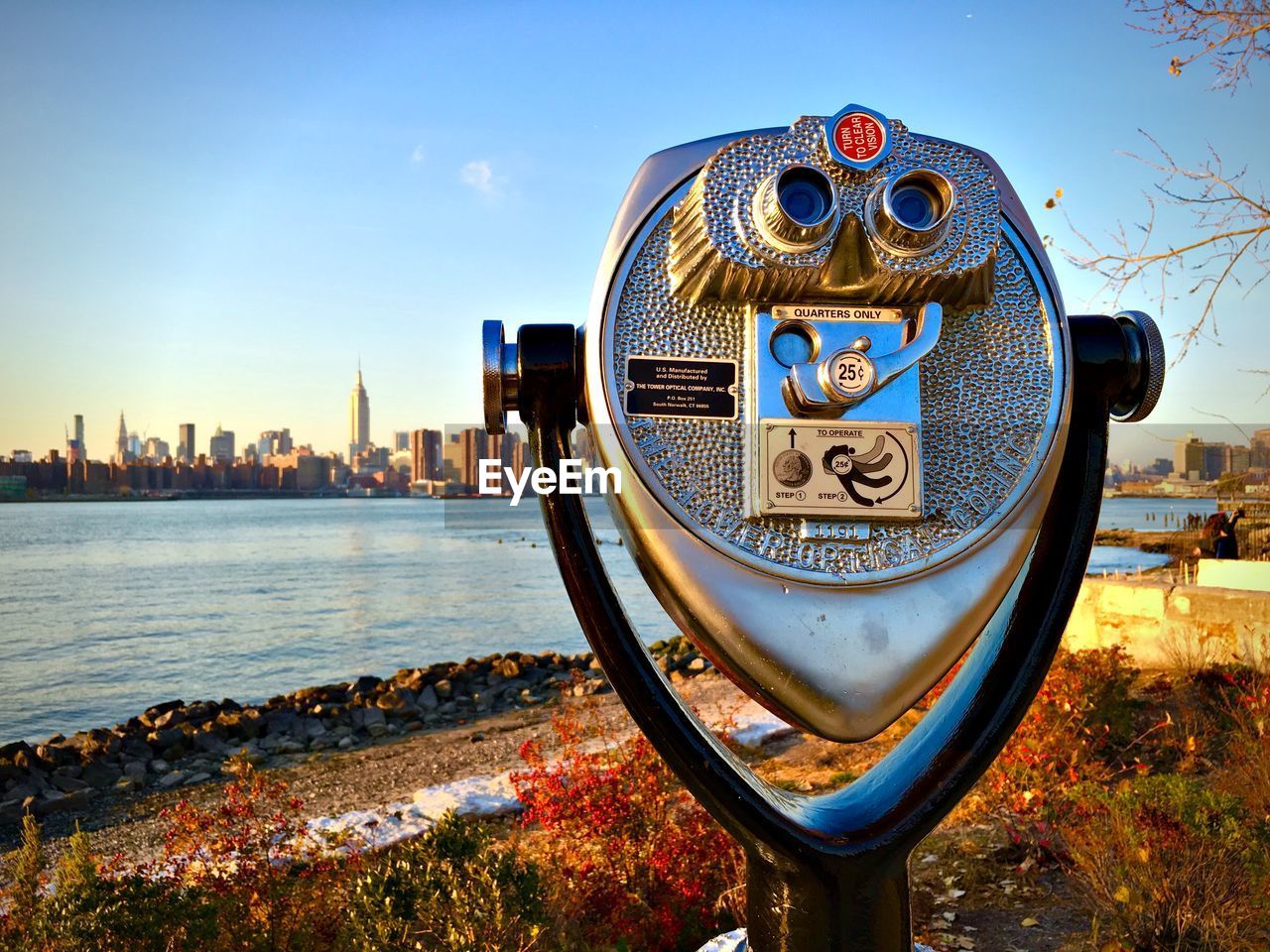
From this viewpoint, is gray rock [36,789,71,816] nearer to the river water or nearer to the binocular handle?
the river water

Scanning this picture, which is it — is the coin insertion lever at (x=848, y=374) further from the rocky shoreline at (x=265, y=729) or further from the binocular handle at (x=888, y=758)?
the rocky shoreline at (x=265, y=729)

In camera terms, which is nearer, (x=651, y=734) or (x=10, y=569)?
(x=651, y=734)

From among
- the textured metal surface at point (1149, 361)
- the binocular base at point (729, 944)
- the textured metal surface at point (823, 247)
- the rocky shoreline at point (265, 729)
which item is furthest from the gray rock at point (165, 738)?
the textured metal surface at point (1149, 361)

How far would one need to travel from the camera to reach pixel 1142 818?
9.70ft

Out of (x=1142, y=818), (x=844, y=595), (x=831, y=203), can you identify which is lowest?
(x=1142, y=818)

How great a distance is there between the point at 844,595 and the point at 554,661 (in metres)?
13.7

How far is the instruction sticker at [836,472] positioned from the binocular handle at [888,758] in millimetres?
334

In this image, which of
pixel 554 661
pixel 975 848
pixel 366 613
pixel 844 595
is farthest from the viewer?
pixel 366 613

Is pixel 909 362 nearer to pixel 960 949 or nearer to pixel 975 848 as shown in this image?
pixel 960 949

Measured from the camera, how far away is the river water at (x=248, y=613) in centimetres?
1527

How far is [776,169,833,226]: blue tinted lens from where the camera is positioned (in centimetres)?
136

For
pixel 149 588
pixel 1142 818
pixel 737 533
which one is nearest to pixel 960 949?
pixel 1142 818

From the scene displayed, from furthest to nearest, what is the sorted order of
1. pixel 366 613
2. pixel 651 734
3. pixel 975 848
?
1. pixel 366 613
2. pixel 975 848
3. pixel 651 734

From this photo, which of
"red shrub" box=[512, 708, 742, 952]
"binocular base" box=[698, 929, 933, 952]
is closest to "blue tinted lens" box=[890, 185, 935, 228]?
"binocular base" box=[698, 929, 933, 952]
